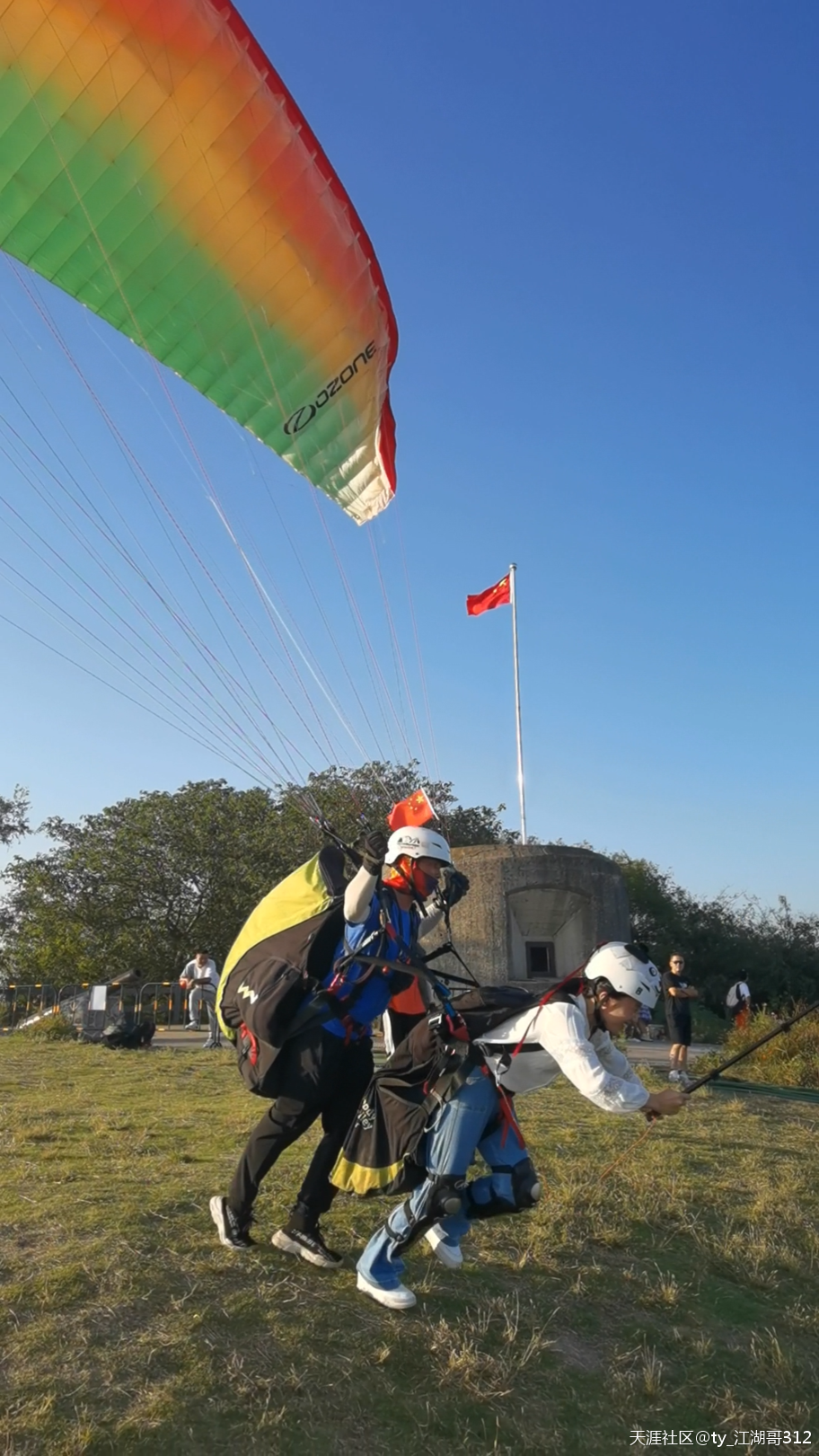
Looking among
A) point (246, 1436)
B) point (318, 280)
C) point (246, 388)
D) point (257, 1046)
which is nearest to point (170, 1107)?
point (257, 1046)

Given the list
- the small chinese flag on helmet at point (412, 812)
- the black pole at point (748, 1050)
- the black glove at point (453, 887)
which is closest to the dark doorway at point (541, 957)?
the small chinese flag on helmet at point (412, 812)

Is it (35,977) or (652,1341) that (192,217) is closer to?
(652,1341)

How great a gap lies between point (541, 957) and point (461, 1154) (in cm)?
1684

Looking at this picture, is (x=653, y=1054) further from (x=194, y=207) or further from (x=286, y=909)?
(x=194, y=207)

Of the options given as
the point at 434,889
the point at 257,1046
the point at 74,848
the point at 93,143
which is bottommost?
the point at 257,1046

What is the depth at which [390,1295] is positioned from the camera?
3.65 metres

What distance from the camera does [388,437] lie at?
989 centimetres

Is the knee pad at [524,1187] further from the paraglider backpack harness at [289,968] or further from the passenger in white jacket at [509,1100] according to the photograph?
the paraglider backpack harness at [289,968]

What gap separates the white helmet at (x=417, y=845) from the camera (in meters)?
4.17

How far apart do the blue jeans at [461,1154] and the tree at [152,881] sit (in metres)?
24.5

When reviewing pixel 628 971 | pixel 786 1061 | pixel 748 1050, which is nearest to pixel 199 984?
pixel 786 1061

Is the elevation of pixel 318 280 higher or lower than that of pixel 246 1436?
higher

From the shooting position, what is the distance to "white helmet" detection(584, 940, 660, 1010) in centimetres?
374

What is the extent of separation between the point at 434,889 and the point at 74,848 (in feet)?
92.7
